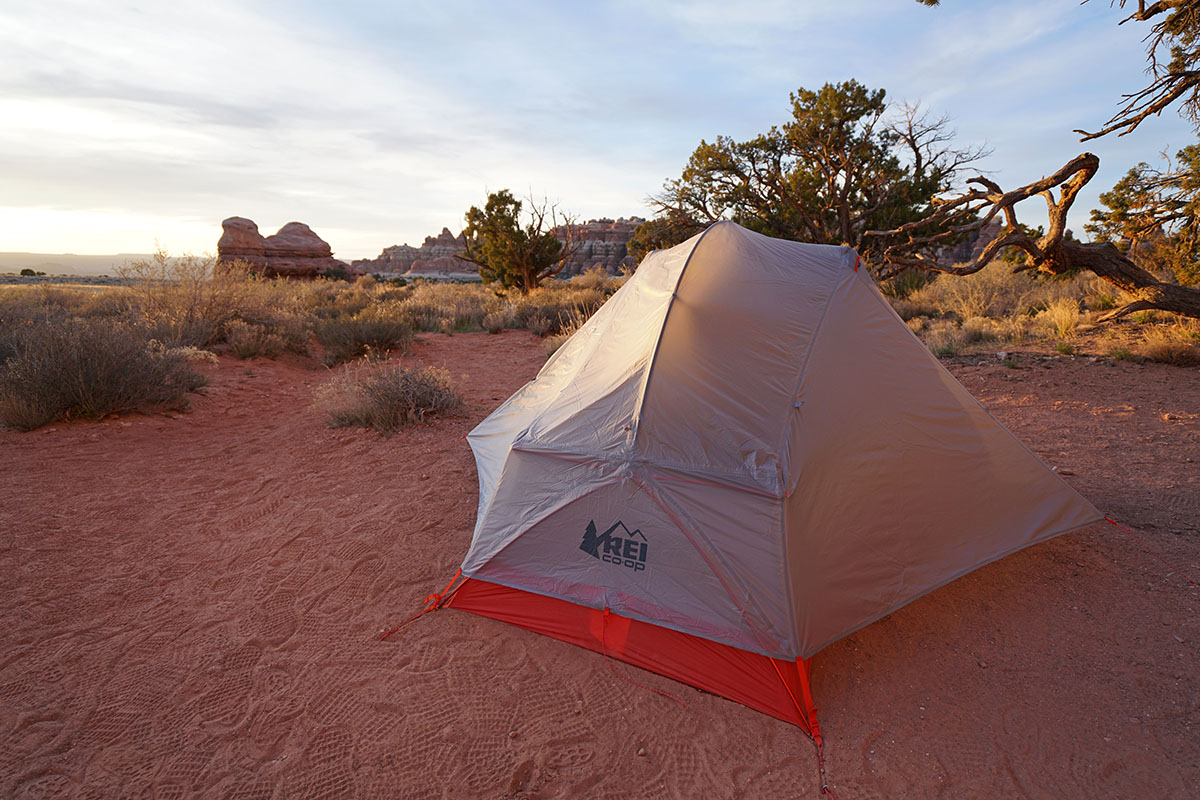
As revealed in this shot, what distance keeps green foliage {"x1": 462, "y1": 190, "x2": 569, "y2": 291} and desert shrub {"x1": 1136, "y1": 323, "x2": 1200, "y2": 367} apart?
1774 centimetres

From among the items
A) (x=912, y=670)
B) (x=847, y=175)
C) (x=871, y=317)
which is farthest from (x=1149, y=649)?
(x=847, y=175)

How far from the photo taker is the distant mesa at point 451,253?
67.0 m

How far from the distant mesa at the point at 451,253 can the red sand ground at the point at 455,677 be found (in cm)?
6016

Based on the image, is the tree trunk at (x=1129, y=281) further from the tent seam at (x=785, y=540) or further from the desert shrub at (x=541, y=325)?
the desert shrub at (x=541, y=325)

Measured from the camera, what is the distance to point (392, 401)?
7043 mm

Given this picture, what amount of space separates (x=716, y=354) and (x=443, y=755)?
2.60m

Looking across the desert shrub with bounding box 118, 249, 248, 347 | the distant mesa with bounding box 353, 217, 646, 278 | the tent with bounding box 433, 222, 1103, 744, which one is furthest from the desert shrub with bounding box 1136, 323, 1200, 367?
the distant mesa with bounding box 353, 217, 646, 278

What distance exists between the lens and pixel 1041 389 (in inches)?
305

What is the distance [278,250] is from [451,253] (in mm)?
42938

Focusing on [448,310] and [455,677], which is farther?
[448,310]

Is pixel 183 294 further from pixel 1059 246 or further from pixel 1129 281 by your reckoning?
pixel 1129 281

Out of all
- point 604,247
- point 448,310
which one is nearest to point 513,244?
point 448,310

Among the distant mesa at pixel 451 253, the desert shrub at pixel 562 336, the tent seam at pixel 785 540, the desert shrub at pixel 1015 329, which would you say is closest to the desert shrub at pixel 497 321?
the desert shrub at pixel 562 336

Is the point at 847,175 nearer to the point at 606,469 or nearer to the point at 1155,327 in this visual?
the point at 1155,327
